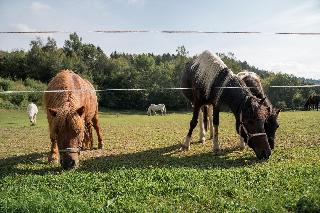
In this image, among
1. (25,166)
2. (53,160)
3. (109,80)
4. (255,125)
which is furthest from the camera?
(109,80)

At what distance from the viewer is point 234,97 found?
1044 cm

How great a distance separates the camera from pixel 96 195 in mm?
6418

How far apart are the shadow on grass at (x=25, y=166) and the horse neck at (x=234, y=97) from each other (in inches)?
193

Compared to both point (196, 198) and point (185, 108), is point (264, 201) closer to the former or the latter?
point (196, 198)

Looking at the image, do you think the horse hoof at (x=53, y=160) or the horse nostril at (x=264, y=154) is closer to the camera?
the horse nostril at (x=264, y=154)

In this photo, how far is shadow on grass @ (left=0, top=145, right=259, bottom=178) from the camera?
9.33 m

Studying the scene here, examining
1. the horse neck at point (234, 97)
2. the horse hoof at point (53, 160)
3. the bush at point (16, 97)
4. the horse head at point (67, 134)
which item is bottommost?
the horse hoof at point (53, 160)

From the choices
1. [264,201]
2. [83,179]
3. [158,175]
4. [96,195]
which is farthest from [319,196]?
[83,179]

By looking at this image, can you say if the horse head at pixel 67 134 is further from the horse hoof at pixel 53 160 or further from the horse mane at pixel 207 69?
the horse mane at pixel 207 69

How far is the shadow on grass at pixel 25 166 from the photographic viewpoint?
905 centimetres

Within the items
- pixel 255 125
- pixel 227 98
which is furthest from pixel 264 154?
pixel 227 98

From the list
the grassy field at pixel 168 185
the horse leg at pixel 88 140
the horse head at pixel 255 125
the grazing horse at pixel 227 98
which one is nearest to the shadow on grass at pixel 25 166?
the grassy field at pixel 168 185

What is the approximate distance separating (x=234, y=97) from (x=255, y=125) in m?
1.07

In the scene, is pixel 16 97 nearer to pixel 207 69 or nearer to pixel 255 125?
pixel 207 69
